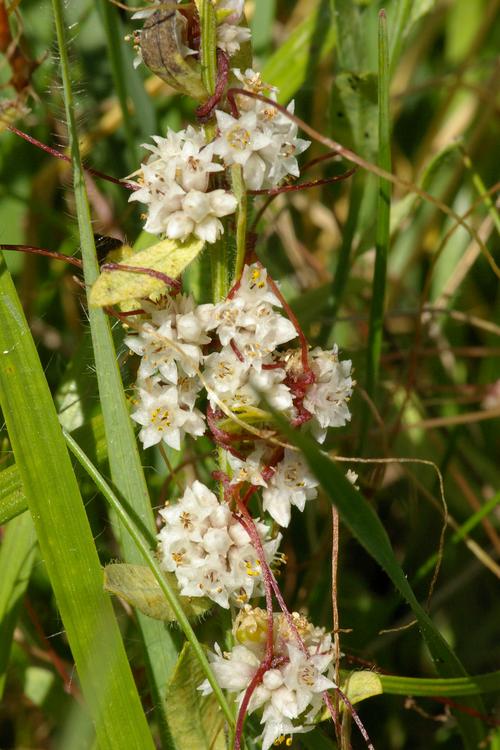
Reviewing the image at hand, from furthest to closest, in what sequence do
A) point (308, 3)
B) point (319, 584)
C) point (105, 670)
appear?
point (308, 3)
point (319, 584)
point (105, 670)

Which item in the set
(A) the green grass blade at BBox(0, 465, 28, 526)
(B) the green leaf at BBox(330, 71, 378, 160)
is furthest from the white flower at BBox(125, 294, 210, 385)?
(B) the green leaf at BBox(330, 71, 378, 160)

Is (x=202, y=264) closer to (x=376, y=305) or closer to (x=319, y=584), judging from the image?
(x=376, y=305)

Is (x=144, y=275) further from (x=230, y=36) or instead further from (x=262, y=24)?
(x=262, y=24)

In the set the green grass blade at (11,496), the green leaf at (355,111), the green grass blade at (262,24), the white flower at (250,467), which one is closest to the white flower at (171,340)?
the white flower at (250,467)

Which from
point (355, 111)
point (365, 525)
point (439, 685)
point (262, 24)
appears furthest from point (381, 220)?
point (262, 24)

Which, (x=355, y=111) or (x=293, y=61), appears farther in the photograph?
(x=293, y=61)

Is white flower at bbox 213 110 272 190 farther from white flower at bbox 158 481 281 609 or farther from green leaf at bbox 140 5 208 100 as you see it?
white flower at bbox 158 481 281 609

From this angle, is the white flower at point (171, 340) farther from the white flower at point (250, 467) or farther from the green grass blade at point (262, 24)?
the green grass blade at point (262, 24)

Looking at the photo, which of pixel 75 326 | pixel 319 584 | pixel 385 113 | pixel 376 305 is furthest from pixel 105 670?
pixel 75 326
